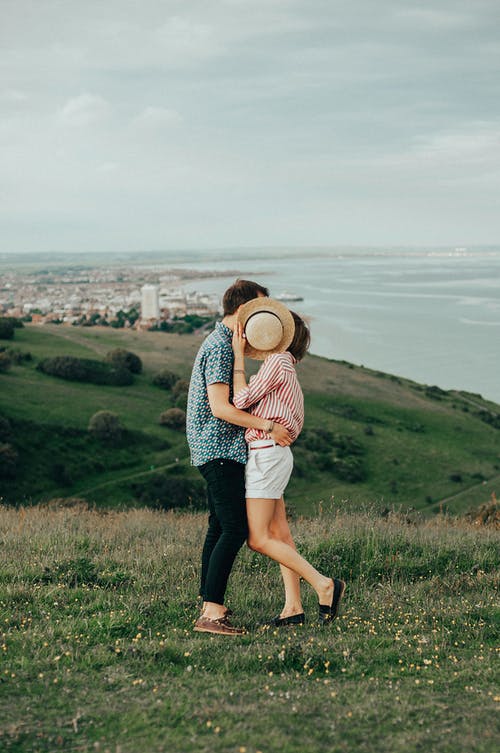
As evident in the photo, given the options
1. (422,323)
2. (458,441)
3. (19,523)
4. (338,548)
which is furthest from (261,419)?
(422,323)

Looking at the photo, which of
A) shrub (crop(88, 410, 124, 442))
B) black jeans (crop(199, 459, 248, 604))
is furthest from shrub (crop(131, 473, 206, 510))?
black jeans (crop(199, 459, 248, 604))

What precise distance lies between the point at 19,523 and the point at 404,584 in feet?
14.6

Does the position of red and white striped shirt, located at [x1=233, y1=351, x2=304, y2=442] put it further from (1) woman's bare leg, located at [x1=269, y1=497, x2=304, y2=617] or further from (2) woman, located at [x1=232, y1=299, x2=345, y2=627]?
(1) woman's bare leg, located at [x1=269, y1=497, x2=304, y2=617]

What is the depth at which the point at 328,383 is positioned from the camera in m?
68.4

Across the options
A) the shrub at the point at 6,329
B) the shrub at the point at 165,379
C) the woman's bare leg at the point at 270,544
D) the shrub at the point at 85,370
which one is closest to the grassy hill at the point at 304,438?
the shrub at the point at 165,379

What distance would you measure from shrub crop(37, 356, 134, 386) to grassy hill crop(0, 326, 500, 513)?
91cm

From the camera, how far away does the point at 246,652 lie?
4.16 metres

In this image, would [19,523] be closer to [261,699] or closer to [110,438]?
[261,699]

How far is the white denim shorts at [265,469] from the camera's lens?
4.62 metres

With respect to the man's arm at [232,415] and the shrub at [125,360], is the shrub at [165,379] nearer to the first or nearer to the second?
the shrub at [125,360]

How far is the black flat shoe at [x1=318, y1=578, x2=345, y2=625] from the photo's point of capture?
4844 millimetres

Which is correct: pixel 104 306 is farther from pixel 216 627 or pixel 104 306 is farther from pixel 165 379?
pixel 216 627

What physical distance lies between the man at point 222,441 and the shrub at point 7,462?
1422 inches

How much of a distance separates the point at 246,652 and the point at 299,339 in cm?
210
